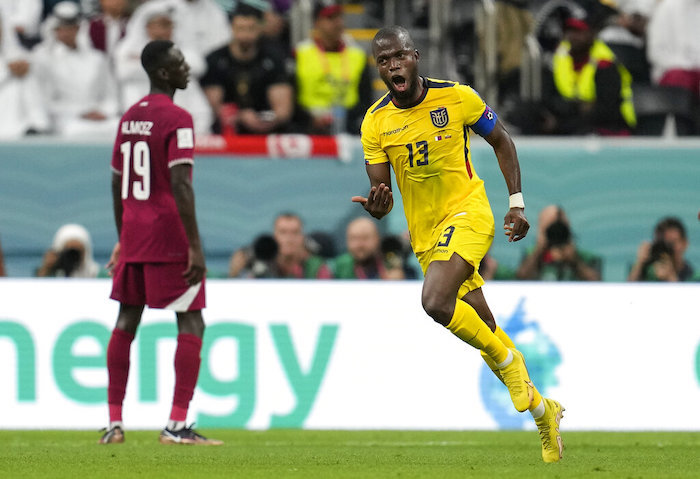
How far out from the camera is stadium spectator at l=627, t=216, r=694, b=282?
481 inches

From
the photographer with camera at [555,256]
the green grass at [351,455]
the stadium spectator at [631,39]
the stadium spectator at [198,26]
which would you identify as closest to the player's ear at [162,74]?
the green grass at [351,455]

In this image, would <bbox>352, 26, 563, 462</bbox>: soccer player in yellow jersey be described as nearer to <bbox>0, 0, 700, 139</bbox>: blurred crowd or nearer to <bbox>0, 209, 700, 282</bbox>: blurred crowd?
<bbox>0, 209, 700, 282</bbox>: blurred crowd

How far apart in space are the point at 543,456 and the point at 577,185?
20.3 feet

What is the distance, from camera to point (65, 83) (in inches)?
545

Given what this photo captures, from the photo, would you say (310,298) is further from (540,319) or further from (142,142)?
(142,142)

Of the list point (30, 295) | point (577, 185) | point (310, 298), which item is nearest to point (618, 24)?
point (577, 185)

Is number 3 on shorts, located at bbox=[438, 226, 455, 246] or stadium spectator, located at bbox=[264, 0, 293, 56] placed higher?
stadium spectator, located at bbox=[264, 0, 293, 56]

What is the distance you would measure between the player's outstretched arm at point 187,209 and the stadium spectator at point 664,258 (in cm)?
531

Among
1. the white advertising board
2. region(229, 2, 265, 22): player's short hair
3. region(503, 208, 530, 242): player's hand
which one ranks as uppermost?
region(229, 2, 265, 22): player's short hair

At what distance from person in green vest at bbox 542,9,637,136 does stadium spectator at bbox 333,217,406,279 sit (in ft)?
9.27

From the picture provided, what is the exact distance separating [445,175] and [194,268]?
1.73 m

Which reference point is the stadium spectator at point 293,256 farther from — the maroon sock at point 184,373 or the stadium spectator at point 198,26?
the maroon sock at point 184,373

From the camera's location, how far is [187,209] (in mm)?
8297

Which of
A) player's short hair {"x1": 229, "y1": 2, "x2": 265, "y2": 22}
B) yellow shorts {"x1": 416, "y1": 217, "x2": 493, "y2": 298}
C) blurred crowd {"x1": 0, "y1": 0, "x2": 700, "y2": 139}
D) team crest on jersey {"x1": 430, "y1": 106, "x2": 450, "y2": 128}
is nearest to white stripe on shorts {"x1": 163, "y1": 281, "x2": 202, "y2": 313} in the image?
yellow shorts {"x1": 416, "y1": 217, "x2": 493, "y2": 298}
